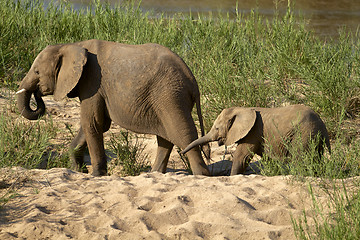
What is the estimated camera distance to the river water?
14.7m

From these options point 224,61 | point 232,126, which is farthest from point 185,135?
point 224,61

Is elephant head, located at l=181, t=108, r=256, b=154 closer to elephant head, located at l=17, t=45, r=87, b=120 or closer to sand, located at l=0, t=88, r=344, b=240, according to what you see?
sand, located at l=0, t=88, r=344, b=240

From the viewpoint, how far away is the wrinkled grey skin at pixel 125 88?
5.62 metres

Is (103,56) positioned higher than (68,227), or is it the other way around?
(103,56)

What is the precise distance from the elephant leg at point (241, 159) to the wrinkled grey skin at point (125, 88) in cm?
30

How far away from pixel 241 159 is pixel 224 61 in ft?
7.57

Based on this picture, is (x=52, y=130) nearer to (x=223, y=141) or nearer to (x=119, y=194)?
(x=223, y=141)

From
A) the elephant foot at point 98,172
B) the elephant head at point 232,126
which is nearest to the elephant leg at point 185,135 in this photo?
the elephant head at point 232,126

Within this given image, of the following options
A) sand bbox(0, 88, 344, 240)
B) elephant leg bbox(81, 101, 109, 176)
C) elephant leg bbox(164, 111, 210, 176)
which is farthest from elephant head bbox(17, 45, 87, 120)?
sand bbox(0, 88, 344, 240)

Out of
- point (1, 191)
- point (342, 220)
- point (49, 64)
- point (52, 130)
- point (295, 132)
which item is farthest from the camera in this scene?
point (52, 130)

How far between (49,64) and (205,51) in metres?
2.94

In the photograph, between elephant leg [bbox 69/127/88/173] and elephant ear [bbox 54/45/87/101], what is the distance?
0.56 meters

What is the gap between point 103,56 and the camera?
5836 mm

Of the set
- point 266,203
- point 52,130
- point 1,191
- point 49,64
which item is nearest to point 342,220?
point 266,203
